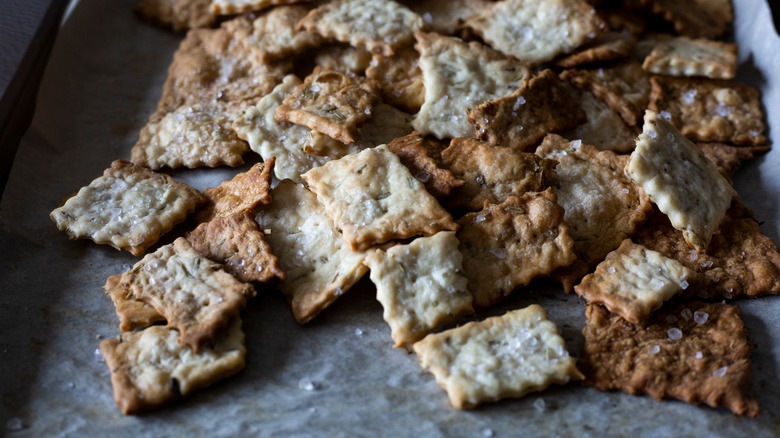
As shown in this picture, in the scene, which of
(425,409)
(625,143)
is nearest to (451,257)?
(425,409)

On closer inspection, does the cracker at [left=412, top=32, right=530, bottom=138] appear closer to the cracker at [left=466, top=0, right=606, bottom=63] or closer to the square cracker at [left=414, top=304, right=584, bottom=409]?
the cracker at [left=466, top=0, right=606, bottom=63]

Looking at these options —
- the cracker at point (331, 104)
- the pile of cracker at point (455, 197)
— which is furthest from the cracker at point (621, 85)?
the cracker at point (331, 104)

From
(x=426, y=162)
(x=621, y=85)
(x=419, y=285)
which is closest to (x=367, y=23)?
(x=426, y=162)

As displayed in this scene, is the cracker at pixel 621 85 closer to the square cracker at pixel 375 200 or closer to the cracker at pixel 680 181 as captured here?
the cracker at pixel 680 181

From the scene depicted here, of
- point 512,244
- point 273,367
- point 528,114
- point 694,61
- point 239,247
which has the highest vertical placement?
point 694,61

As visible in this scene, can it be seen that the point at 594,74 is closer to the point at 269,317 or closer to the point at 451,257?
the point at 451,257

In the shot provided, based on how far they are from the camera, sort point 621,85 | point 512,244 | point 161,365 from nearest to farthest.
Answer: point 161,365 < point 512,244 < point 621,85

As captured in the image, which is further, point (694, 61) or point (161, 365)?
point (694, 61)

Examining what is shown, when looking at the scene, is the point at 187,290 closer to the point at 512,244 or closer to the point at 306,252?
the point at 306,252
